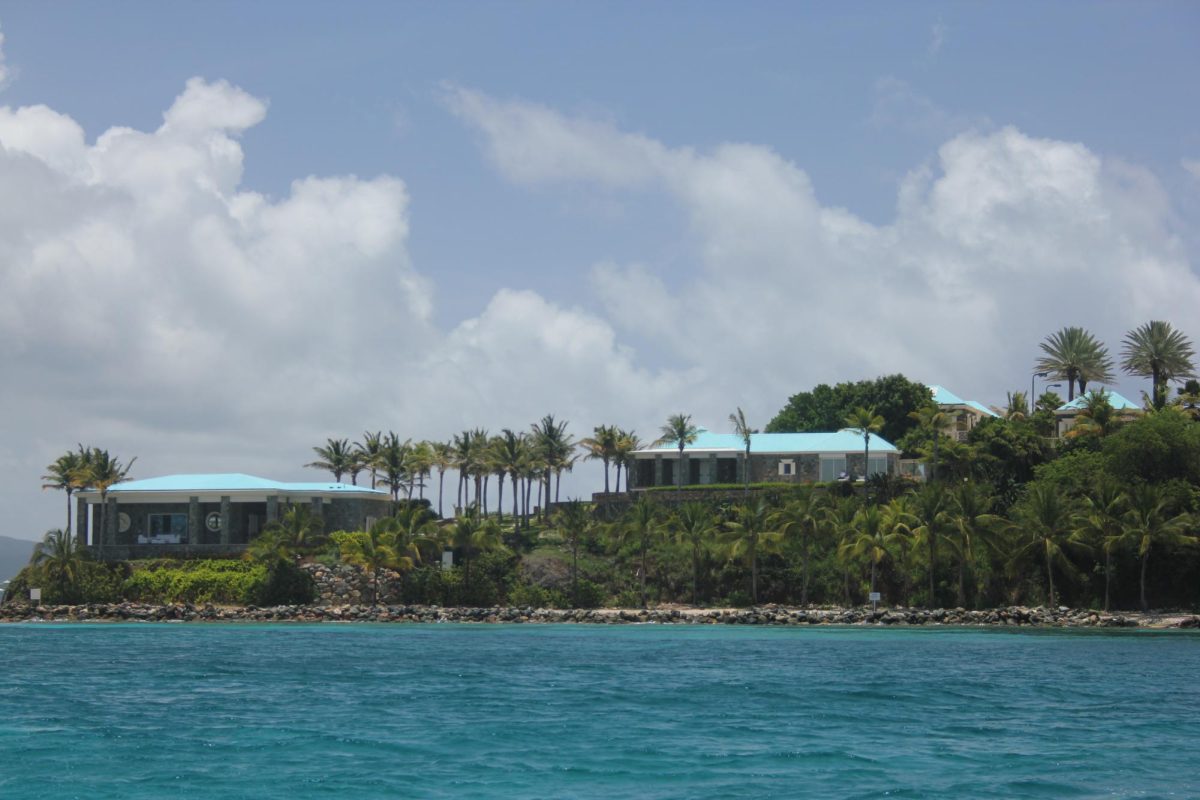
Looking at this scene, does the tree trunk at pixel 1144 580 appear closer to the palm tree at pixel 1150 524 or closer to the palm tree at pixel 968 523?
the palm tree at pixel 1150 524

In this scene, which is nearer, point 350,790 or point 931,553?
point 350,790

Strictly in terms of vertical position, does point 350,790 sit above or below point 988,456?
below

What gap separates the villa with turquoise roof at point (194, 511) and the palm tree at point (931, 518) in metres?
37.1

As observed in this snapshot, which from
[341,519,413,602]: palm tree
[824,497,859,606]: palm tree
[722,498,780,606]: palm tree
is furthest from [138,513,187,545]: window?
[824,497,859,606]: palm tree

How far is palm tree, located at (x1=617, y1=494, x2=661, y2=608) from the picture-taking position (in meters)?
81.0

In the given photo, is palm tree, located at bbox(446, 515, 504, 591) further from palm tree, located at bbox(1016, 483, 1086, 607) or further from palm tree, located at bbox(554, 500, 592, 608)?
palm tree, located at bbox(1016, 483, 1086, 607)

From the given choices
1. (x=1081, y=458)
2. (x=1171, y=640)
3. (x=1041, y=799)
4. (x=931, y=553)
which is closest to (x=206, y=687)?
(x=1041, y=799)

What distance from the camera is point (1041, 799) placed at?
67.4 feet

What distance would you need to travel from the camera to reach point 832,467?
92.4 m

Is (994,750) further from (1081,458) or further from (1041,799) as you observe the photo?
(1081,458)

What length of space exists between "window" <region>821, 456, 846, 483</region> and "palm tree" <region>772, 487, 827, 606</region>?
483 inches

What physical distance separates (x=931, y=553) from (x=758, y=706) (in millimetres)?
43721

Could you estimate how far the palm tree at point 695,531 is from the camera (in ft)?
263

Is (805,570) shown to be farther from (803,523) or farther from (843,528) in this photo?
(843,528)
